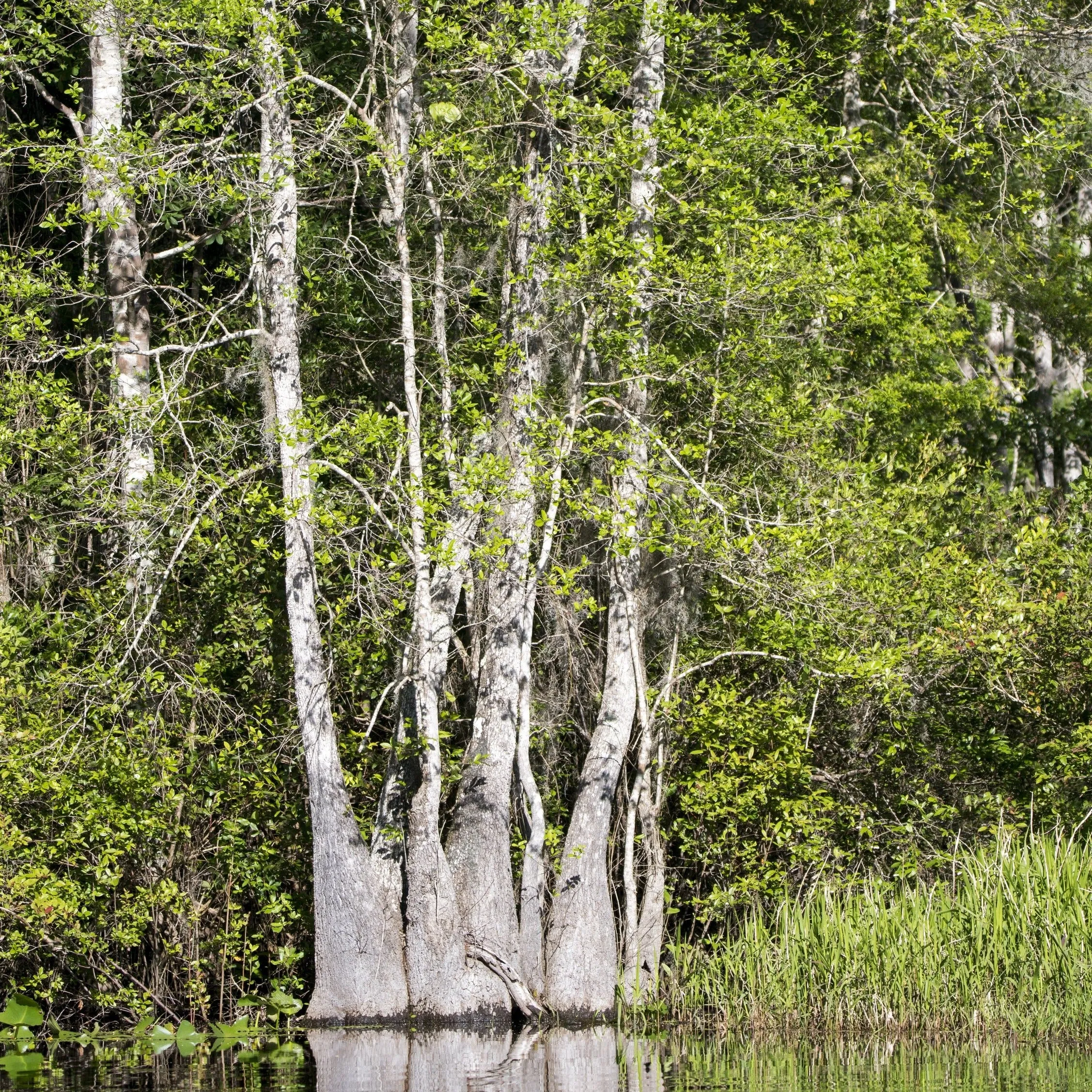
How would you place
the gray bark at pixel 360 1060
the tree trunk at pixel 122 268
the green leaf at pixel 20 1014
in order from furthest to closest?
the tree trunk at pixel 122 268 < the green leaf at pixel 20 1014 < the gray bark at pixel 360 1060

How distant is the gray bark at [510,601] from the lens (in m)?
11.7

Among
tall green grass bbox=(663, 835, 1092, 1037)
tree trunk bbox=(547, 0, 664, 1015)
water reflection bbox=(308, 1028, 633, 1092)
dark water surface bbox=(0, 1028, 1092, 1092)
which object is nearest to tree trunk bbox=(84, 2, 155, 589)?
dark water surface bbox=(0, 1028, 1092, 1092)

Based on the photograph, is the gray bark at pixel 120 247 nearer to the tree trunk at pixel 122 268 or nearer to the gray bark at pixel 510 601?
the tree trunk at pixel 122 268

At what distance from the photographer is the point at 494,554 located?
11.3 meters

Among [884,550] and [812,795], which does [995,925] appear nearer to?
[812,795]

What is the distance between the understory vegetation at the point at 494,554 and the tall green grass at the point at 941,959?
0.05 m

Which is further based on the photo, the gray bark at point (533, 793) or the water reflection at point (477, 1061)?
the gray bark at point (533, 793)

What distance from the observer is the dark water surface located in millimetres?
8320

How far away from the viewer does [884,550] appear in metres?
13.0

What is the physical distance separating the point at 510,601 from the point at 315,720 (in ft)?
5.72

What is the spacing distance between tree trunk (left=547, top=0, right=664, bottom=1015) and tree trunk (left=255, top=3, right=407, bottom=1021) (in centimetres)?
135

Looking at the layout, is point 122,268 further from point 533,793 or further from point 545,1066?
point 545,1066

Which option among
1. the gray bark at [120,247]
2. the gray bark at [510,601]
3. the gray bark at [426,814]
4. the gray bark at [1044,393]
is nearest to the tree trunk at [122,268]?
the gray bark at [120,247]

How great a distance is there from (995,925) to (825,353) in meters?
6.04
